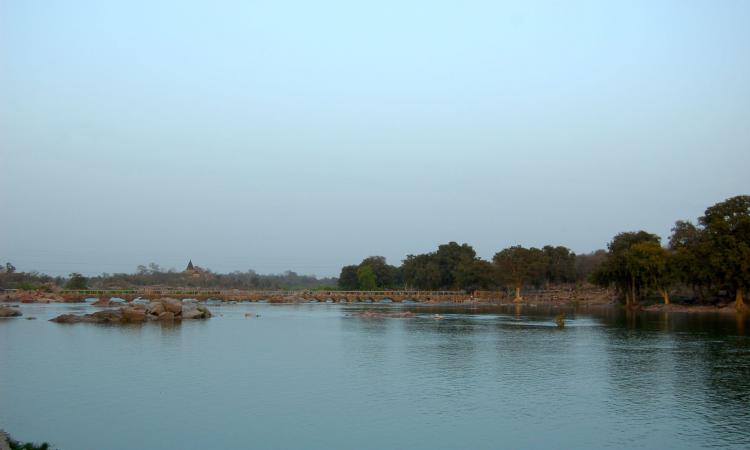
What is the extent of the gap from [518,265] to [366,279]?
51.3 m

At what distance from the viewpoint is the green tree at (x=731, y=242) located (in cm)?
A: 7425

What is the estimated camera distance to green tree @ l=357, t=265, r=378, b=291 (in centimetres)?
16324

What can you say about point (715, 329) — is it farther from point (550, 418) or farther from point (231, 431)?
point (231, 431)

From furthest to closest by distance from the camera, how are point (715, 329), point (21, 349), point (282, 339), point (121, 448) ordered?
point (715, 329) < point (282, 339) < point (21, 349) < point (121, 448)

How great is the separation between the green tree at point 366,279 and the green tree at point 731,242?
93.5 m

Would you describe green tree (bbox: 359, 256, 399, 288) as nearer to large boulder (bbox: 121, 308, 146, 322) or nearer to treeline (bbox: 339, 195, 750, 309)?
treeline (bbox: 339, 195, 750, 309)

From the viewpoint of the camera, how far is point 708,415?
68.4 ft

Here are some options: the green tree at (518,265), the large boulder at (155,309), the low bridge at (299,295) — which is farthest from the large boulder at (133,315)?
the green tree at (518,265)

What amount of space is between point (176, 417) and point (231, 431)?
9.10 ft

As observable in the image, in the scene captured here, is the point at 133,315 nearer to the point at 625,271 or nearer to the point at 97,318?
the point at 97,318

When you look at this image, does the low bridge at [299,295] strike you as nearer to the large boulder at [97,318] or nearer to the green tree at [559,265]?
the green tree at [559,265]

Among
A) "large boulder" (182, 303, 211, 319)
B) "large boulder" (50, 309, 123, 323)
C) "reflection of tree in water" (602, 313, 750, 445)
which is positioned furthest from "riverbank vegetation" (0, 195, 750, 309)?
"large boulder" (50, 309, 123, 323)

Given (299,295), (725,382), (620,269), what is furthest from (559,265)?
(725,382)

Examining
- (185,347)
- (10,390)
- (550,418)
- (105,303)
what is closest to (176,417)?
(10,390)
